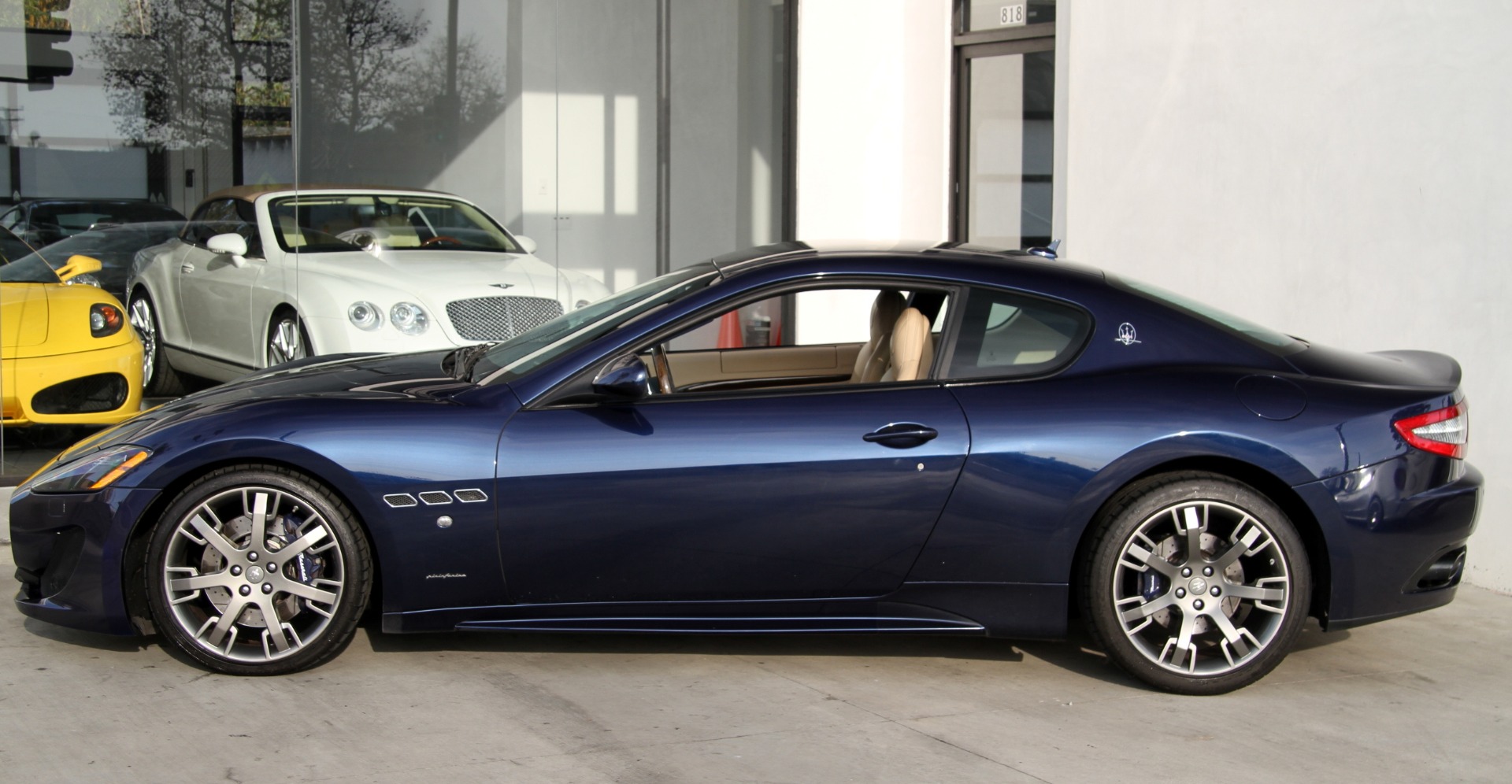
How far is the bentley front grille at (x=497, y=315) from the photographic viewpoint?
336 inches

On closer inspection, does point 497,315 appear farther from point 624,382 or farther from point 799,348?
point 624,382

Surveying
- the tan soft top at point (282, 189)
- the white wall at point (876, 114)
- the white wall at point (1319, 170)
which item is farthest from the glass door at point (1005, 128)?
the tan soft top at point (282, 189)

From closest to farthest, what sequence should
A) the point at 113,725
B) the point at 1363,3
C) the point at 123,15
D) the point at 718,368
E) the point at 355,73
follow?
the point at 113,725 < the point at 718,368 < the point at 1363,3 < the point at 123,15 < the point at 355,73

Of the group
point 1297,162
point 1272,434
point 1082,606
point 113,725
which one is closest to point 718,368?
point 1082,606

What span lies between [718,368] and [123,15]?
14.4 feet

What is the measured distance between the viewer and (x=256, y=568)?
455cm

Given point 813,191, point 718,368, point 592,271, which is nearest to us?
point 718,368

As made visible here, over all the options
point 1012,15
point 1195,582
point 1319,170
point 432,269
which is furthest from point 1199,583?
point 1012,15

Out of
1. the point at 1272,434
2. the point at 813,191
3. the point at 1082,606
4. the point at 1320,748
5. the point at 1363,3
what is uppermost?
the point at 1363,3

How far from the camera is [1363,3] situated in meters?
7.05

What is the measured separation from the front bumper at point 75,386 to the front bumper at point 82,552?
3.26 m

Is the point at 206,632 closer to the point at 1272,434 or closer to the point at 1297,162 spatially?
the point at 1272,434

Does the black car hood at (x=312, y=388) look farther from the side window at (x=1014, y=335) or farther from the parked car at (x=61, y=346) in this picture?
the parked car at (x=61, y=346)

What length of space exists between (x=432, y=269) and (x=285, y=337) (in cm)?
94
